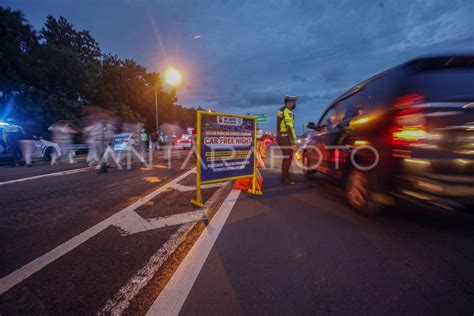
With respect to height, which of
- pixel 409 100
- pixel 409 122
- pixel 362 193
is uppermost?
pixel 409 100

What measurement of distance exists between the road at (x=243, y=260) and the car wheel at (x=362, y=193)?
16 centimetres

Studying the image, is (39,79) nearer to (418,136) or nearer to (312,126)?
(312,126)

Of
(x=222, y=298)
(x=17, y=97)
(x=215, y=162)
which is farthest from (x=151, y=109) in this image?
(x=222, y=298)

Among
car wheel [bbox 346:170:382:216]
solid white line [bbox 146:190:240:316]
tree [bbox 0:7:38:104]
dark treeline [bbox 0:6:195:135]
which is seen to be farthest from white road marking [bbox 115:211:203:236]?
tree [bbox 0:7:38:104]

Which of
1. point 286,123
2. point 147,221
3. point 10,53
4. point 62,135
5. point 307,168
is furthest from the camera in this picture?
point 10,53

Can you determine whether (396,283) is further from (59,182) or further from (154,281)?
(59,182)

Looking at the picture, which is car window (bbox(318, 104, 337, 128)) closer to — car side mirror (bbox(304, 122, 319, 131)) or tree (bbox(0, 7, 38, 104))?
car side mirror (bbox(304, 122, 319, 131))

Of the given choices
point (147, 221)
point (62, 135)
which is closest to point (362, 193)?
point (147, 221)

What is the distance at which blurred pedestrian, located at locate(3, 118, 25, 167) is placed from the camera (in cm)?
870

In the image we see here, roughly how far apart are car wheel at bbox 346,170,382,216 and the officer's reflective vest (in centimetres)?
208

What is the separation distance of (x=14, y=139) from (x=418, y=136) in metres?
13.0

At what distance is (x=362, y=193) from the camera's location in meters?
3.21

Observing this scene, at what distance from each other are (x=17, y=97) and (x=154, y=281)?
899 inches

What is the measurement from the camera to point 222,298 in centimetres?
161
